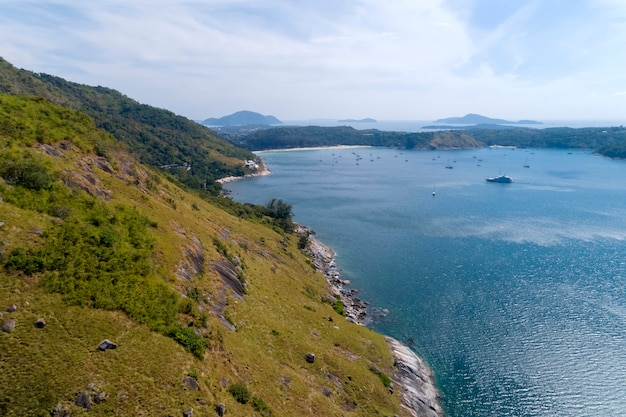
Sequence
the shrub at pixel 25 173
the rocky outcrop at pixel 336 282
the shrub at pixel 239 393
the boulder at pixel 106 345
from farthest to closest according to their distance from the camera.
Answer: the rocky outcrop at pixel 336 282, the shrub at pixel 25 173, the shrub at pixel 239 393, the boulder at pixel 106 345

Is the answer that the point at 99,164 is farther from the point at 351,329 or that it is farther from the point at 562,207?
the point at 562,207

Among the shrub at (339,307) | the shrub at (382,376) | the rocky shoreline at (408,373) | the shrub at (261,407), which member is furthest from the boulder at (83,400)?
the shrub at (339,307)

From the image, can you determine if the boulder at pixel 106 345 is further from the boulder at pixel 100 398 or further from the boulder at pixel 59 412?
the boulder at pixel 59 412

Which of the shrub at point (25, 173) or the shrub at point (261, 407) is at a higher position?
the shrub at point (25, 173)

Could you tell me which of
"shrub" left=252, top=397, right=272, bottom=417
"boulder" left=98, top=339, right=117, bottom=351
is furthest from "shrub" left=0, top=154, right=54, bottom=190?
"shrub" left=252, top=397, right=272, bottom=417

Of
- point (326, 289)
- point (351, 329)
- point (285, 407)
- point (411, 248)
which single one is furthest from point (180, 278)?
point (411, 248)

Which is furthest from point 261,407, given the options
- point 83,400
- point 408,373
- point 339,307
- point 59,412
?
point 339,307
